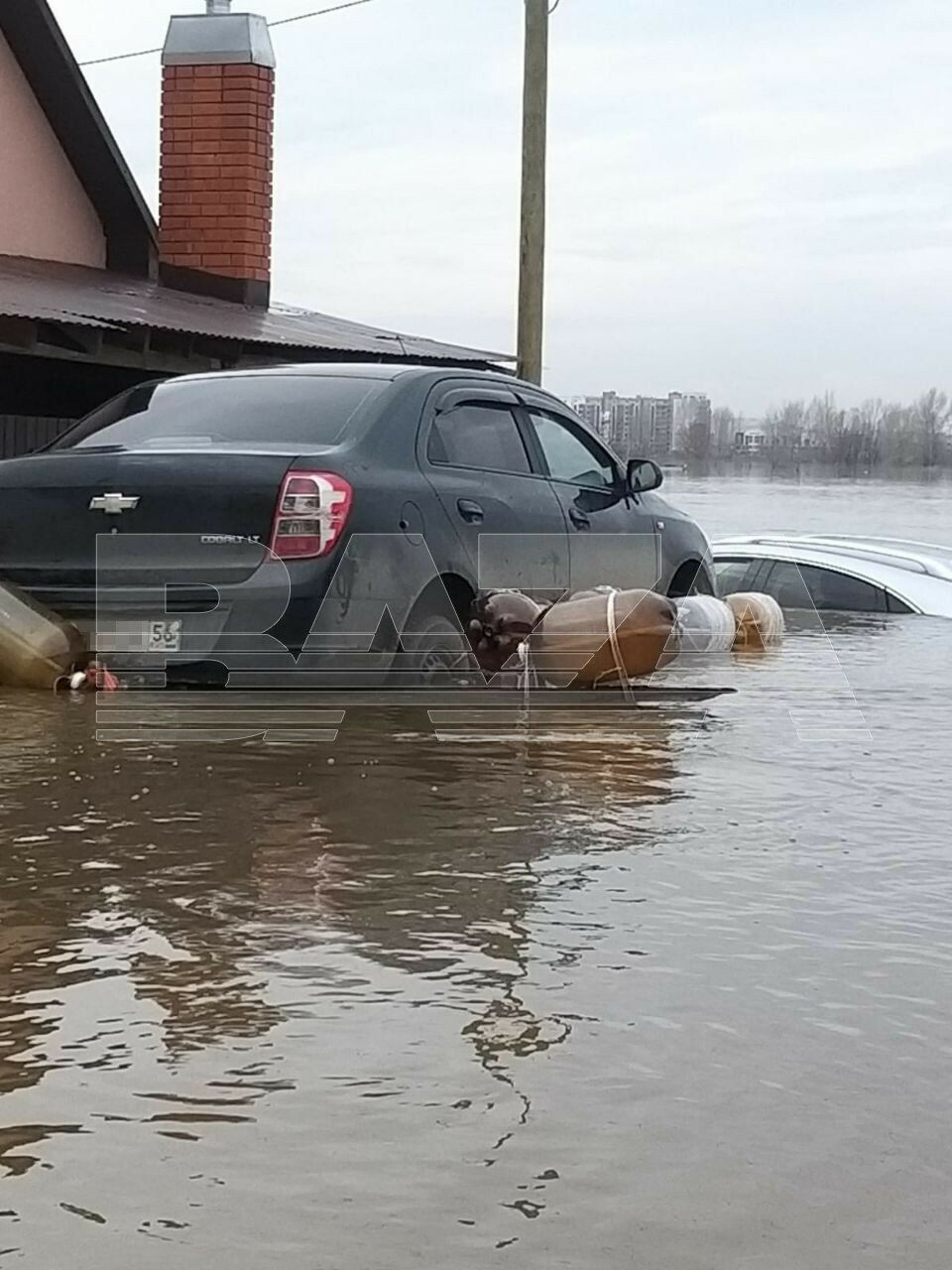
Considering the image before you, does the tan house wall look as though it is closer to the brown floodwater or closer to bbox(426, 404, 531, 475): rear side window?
bbox(426, 404, 531, 475): rear side window

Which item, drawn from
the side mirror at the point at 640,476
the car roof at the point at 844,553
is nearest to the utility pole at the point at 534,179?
the car roof at the point at 844,553

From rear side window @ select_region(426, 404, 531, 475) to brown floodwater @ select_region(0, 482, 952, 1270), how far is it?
1.74 metres

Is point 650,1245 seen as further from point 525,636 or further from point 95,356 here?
point 95,356

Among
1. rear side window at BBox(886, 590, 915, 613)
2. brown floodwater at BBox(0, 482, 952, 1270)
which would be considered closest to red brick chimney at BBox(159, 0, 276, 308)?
rear side window at BBox(886, 590, 915, 613)

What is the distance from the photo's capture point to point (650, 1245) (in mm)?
2666

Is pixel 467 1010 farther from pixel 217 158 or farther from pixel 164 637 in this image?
pixel 217 158

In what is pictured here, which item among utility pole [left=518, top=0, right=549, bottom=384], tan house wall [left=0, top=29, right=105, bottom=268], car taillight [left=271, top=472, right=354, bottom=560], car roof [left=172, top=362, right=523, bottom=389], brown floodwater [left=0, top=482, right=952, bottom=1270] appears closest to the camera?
brown floodwater [left=0, top=482, right=952, bottom=1270]

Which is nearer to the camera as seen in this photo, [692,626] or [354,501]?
[354,501]

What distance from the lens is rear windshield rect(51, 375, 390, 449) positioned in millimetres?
7480

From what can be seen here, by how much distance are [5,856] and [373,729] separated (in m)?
2.43

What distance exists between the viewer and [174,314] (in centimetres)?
1427

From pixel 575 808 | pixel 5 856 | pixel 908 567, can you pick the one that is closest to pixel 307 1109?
pixel 5 856

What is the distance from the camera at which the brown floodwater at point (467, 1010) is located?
275cm

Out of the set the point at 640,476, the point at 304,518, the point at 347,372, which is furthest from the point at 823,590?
the point at 304,518
